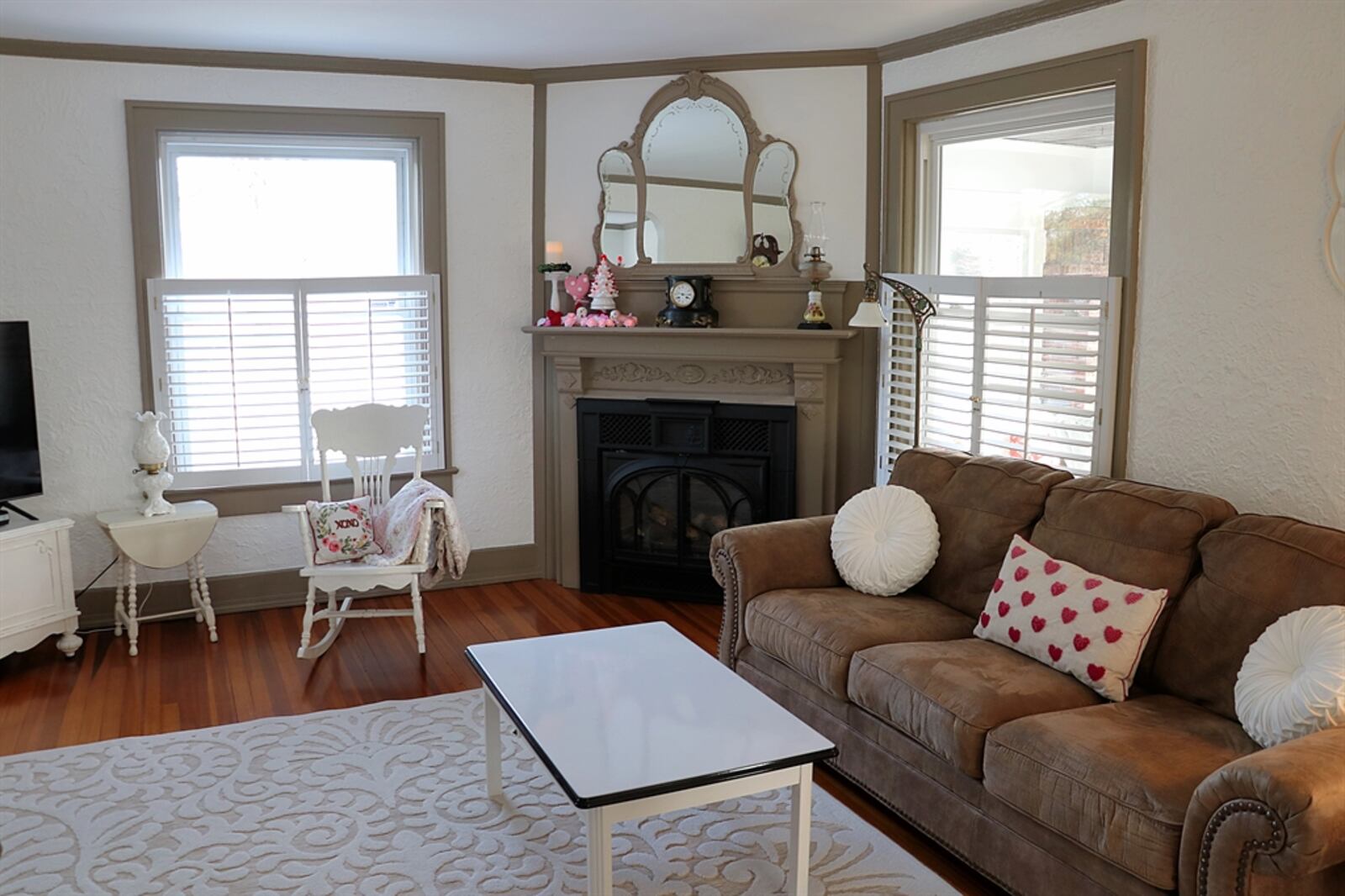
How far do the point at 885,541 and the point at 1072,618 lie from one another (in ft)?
2.77

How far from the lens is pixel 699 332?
4.92 m

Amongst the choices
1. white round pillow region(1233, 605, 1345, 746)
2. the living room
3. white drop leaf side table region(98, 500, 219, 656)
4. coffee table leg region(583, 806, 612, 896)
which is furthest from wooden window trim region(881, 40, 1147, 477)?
white drop leaf side table region(98, 500, 219, 656)

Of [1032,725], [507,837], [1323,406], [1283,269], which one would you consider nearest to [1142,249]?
[1283,269]

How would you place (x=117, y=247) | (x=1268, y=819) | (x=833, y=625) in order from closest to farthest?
1. (x=1268, y=819)
2. (x=833, y=625)
3. (x=117, y=247)

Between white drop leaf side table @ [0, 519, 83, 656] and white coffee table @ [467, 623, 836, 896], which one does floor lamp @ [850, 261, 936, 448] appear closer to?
white coffee table @ [467, 623, 836, 896]

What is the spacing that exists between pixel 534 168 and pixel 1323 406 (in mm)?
3519

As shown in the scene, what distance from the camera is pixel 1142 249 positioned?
360cm

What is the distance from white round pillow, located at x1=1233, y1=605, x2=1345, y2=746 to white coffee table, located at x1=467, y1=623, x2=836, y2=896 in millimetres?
960

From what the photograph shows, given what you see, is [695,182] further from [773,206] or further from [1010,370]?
[1010,370]

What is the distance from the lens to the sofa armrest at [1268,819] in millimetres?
2029

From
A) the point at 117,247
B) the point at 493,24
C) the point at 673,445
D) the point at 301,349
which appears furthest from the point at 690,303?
the point at 117,247

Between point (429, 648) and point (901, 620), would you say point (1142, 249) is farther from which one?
point (429, 648)

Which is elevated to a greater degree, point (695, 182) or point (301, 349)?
point (695, 182)

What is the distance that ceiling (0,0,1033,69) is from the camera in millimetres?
3938
